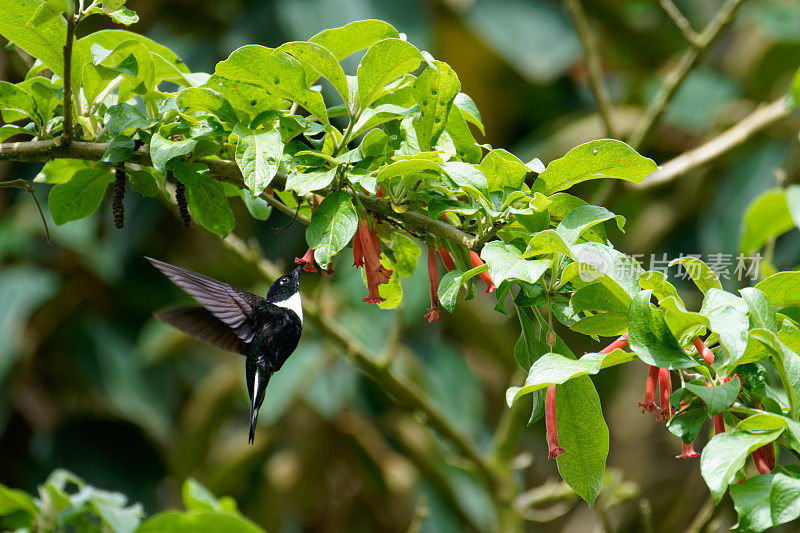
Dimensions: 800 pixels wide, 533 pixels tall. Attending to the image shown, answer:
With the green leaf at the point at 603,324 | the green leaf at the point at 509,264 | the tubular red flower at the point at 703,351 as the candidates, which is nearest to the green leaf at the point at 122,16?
the green leaf at the point at 509,264

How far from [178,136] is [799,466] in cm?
71

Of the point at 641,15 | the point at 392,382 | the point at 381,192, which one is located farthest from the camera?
the point at 641,15

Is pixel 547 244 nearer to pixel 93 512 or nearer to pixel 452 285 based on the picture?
pixel 452 285

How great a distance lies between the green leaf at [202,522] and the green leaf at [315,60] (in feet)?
2.40

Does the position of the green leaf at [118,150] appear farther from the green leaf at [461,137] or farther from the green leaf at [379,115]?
the green leaf at [461,137]

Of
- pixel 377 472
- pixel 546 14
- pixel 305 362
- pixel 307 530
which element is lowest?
pixel 307 530

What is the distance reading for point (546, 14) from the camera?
12.2 feet

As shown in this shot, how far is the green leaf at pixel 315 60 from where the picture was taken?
0.85 m

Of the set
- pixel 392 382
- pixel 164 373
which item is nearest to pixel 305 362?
pixel 164 373

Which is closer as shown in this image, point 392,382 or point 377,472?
point 392,382

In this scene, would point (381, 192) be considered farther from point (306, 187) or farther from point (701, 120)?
point (701, 120)

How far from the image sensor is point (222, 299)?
44.8 inches

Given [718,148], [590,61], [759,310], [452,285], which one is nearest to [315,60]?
[452,285]

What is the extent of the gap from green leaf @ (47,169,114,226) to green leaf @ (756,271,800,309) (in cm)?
79
